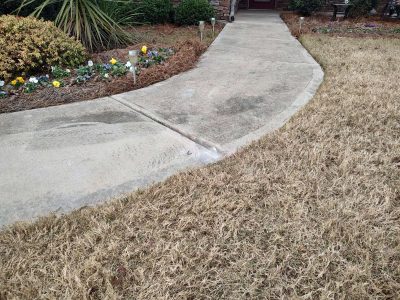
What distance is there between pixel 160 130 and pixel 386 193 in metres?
1.80

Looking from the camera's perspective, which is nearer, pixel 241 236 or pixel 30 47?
pixel 241 236

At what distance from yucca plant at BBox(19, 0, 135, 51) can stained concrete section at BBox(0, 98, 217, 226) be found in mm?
2238

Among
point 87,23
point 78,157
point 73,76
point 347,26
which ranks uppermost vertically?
point 87,23

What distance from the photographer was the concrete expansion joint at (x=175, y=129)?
2.46 meters

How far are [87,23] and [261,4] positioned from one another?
32.4ft

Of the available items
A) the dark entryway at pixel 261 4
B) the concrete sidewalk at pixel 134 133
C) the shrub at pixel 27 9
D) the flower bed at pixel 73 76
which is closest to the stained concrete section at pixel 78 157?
the concrete sidewalk at pixel 134 133

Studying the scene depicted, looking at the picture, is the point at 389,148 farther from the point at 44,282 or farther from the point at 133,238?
the point at 44,282

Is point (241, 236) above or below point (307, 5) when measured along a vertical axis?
below

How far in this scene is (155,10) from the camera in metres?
7.92

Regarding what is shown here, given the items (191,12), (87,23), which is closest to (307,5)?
(191,12)

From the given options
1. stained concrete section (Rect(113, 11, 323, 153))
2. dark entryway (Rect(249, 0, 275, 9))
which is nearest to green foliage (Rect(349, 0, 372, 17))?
dark entryway (Rect(249, 0, 275, 9))

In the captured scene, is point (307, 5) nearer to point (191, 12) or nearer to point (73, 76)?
point (191, 12)

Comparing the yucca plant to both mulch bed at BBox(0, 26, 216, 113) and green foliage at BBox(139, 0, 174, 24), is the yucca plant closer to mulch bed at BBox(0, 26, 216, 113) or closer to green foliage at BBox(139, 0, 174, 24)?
mulch bed at BBox(0, 26, 216, 113)

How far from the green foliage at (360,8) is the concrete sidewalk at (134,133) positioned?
7.11 metres
